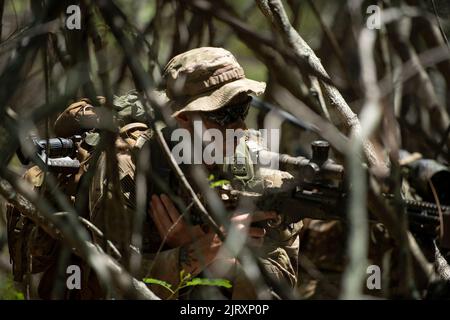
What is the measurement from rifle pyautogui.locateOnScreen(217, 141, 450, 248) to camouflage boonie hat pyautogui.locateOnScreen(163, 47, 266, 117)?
237 mm

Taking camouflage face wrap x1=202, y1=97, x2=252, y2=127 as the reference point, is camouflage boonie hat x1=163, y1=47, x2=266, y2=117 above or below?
above

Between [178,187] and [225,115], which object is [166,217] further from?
[225,115]

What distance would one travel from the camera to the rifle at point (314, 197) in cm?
219

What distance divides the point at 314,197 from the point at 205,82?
466mm

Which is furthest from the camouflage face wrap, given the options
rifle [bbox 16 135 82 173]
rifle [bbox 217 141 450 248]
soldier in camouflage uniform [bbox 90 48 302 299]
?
rifle [bbox 16 135 82 173]

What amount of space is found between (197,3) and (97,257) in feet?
1.36

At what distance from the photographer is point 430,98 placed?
3.84 m

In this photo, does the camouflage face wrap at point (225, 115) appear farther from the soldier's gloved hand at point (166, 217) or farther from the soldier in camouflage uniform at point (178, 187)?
the soldier's gloved hand at point (166, 217)

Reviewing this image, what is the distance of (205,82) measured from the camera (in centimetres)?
244

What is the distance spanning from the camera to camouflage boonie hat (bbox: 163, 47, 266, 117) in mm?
2383

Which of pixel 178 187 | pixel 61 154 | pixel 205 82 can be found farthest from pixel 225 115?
pixel 61 154

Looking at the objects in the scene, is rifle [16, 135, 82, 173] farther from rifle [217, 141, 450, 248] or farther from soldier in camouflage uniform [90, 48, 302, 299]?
rifle [217, 141, 450, 248]

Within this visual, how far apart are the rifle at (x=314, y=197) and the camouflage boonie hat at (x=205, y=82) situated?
237mm
